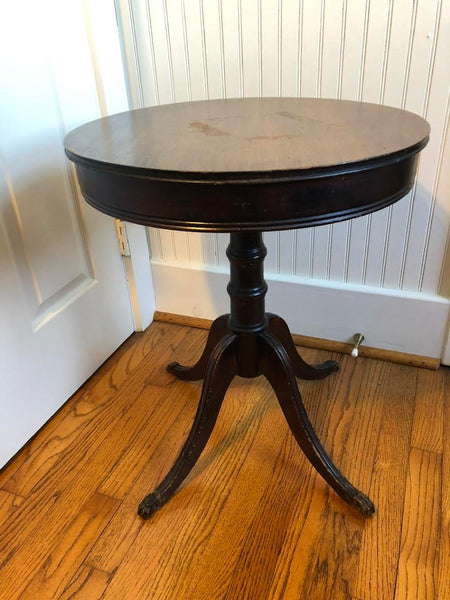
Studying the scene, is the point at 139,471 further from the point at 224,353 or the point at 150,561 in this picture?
the point at 224,353

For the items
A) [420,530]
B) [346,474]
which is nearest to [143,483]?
[346,474]

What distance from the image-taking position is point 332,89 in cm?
118

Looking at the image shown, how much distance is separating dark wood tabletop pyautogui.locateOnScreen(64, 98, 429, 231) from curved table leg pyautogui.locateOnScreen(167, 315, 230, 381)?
0.49 m

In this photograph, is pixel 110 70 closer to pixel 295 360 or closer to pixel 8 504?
pixel 295 360

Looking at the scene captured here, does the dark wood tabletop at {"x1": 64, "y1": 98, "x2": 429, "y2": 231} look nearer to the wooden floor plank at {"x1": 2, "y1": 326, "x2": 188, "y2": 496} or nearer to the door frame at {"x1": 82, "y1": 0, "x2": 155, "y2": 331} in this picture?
the door frame at {"x1": 82, "y1": 0, "x2": 155, "y2": 331}

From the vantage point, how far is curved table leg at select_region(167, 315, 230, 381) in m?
1.18

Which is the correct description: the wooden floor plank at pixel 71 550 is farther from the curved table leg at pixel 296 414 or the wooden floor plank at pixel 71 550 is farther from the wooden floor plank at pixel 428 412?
the wooden floor plank at pixel 428 412

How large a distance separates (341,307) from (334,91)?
578 millimetres

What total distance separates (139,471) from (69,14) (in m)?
1.07

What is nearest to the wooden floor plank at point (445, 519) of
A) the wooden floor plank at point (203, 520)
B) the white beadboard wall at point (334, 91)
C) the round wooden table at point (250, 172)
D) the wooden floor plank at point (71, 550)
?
the round wooden table at point (250, 172)

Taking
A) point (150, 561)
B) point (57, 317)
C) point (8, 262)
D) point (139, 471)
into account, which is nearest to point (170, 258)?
point (57, 317)

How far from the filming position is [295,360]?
1.30 m

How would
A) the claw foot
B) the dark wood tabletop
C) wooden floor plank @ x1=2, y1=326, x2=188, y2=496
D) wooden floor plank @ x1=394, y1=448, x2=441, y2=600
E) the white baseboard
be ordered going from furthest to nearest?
the white baseboard → wooden floor plank @ x1=2, y1=326, x2=188, y2=496 → the claw foot → wooden floor plank @ x1=394, y1=448, x2=441, y2=600 → the dark wood tabletop

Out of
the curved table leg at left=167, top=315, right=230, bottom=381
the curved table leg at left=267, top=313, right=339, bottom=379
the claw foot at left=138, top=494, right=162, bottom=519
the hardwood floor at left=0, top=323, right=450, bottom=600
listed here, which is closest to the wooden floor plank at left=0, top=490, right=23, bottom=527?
the hardwood floor at left=0, top=323, right=450, bottom=600
